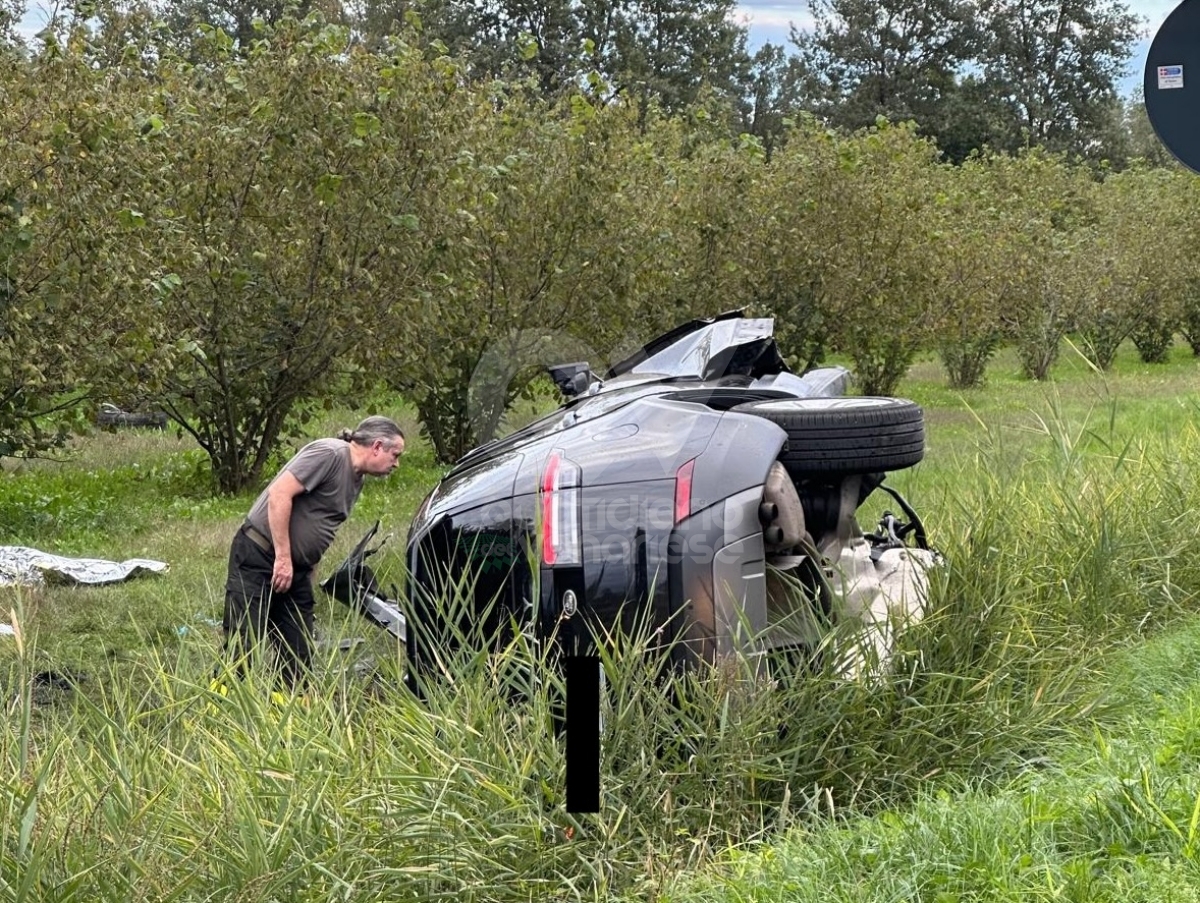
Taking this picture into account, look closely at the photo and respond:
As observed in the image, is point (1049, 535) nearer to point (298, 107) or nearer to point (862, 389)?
point (298, 107)

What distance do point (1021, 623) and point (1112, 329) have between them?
95.4ft

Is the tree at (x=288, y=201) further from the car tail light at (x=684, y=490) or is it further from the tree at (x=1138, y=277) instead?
the tree at (x=1138, y=277)

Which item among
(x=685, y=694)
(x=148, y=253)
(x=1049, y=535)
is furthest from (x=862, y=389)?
(x=685, y=694)

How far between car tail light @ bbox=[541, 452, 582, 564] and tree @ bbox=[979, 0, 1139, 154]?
67.2 m

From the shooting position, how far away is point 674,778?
14.6 ft

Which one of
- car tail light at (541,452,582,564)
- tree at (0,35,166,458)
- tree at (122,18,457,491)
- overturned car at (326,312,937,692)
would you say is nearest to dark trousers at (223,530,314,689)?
overturned car at (326,312,937,692)

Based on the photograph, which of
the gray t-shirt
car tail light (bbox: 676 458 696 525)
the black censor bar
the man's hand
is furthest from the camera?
the gray t-shirt

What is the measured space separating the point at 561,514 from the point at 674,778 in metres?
1.06

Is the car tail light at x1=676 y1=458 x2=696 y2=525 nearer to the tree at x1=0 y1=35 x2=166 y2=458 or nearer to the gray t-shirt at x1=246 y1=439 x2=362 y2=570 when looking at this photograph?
the gray t-shirt at x1=246 y1=439 x2=362 y2=570

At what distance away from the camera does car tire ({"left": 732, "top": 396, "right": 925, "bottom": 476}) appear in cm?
557

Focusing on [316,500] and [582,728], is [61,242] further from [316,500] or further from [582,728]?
[582,728]

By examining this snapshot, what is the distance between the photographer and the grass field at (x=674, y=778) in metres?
3.62

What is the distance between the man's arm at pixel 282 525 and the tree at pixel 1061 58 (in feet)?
216

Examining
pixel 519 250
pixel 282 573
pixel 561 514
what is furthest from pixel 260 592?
pixel 519 250
